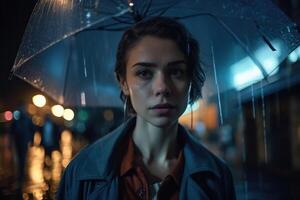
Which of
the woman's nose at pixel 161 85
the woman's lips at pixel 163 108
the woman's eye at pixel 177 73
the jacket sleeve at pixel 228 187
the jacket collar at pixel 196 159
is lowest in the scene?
the jacket sleeve at pixel 228 187

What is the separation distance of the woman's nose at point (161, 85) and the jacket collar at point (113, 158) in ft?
1.03

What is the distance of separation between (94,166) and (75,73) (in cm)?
79

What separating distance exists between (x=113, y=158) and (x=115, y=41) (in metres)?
0.74

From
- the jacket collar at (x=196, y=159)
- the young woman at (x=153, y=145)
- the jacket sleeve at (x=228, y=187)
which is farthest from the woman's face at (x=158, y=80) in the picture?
the jacket sleeve at (x=228, y=187)

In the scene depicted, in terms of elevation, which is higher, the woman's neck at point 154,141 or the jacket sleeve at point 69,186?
the woman's neck at point 154,141

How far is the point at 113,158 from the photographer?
229 centimetres

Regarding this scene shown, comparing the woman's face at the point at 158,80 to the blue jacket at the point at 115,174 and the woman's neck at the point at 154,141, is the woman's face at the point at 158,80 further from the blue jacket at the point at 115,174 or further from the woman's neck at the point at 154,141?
the blue jacket at the point at 115,174

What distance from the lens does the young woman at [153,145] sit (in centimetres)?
224

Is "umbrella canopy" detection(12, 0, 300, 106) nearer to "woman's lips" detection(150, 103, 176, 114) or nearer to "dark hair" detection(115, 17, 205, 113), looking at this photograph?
"dark hair" detection(115, 17, 205, 113)

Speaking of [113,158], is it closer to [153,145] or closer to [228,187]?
[153,145]

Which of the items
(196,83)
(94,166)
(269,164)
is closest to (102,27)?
(196,83)

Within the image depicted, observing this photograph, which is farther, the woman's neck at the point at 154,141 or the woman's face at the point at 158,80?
the woman's neck at the point at 154,141

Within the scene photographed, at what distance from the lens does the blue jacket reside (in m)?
2.23

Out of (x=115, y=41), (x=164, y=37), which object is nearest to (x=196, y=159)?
(x=164, y=37)
